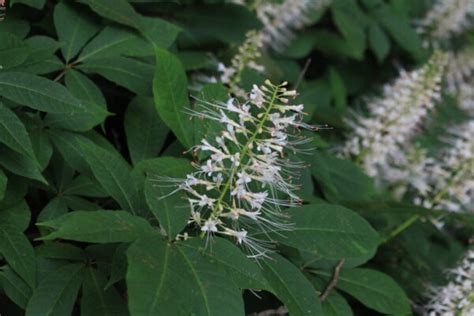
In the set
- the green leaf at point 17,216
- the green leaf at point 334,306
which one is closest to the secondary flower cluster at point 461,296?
the green leaf at point 334,306

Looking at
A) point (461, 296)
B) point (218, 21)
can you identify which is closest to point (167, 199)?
point (461, 296)

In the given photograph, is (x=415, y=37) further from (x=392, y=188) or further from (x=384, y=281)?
(x=384, y=281)

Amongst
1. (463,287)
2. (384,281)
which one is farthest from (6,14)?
(463,287)

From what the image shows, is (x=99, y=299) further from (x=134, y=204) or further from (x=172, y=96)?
(x=172, y=96)

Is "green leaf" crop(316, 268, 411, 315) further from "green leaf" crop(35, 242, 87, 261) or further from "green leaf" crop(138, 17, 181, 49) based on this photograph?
"green leaf" crop(138, 17, 181, 49)

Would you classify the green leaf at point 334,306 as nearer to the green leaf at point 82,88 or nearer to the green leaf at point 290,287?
the green leaf at point 290,287
